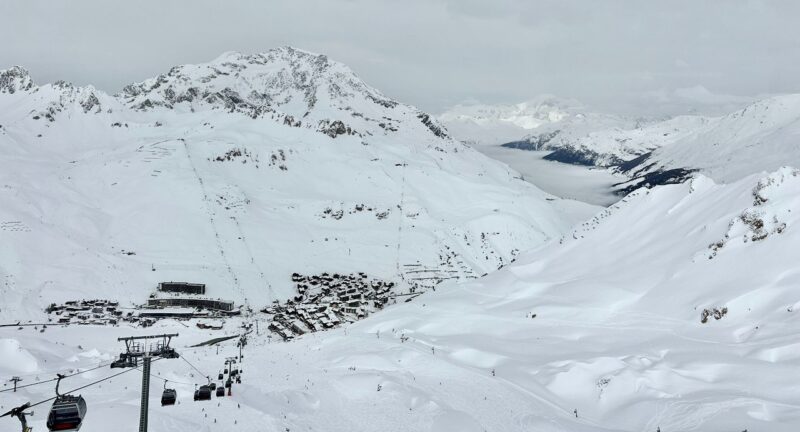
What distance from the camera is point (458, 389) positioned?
2806 centimetres

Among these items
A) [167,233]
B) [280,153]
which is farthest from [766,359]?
[280,153]

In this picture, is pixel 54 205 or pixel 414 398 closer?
pixel 414 398

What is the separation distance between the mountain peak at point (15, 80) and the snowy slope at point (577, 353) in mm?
171589

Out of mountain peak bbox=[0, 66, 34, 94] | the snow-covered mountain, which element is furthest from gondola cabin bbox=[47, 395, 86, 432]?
mountain peak bbox=[0, 66, 34, 94]

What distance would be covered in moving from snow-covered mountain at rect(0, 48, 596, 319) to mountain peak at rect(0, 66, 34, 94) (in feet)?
6.96

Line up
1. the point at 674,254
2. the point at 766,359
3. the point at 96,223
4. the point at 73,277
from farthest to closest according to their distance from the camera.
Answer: the point at 96,223
the point at 73,277
the point at 674,254
the point at 766,359

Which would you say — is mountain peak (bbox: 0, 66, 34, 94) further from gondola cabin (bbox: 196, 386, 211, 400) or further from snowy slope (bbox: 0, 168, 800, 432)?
gondola cabin (bbox: 196, 386, 211, 400)

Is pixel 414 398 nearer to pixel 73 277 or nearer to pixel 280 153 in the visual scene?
pixel 73 277

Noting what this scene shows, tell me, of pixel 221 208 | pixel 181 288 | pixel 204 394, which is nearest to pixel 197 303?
pixel 181 288

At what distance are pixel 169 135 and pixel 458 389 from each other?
144670 mm

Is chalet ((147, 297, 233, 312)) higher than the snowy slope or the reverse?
the reverse

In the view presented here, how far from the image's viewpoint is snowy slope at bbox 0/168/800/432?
23484 mm

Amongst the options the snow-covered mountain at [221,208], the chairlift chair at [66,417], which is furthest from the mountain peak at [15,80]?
the chairlift chair at [66,417]

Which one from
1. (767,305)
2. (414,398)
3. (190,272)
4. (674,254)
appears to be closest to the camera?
(414,398)
